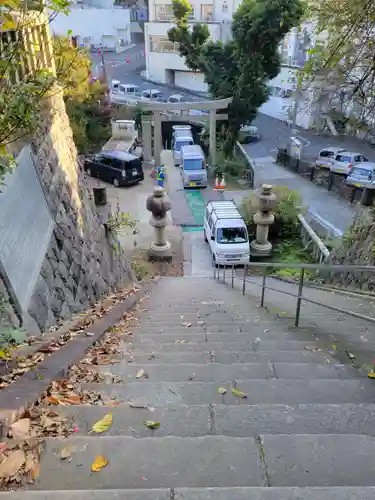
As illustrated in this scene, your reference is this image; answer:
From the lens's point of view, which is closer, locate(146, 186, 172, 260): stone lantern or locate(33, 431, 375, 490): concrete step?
locate(33, 431, 375, 490): concrete step

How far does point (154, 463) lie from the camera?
1918 mm

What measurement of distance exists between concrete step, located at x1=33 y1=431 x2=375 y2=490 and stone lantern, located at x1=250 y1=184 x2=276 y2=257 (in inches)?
469

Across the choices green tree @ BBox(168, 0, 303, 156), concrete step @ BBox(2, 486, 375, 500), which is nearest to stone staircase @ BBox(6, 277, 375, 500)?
concrete step @ BBox(2, 486, 375, 500)

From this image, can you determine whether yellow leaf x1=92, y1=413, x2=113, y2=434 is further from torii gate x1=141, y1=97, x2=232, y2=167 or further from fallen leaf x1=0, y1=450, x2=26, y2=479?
torii gate x1=141, y1=97, x2=232, y2=167

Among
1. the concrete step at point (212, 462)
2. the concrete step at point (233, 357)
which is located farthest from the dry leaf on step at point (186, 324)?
the concrete step at point (212, 462)

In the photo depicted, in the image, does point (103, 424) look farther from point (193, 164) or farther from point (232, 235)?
point (193, 164)

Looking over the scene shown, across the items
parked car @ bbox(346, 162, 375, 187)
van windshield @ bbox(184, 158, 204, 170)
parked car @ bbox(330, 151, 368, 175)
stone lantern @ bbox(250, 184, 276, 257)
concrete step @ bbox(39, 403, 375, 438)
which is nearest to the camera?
concrete step @ bbox(39, 403, 375, 438)

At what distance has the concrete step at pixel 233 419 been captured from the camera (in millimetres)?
2305

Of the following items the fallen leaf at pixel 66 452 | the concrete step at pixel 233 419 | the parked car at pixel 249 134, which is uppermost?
the fallen leaf at pixel 66 452

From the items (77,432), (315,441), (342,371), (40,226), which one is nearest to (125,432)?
(77,432)

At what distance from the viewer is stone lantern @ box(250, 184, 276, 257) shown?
1367 centimetres

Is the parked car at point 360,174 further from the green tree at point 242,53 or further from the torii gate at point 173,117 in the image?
the torii gate at point 173,117

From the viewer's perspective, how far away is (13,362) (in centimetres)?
316

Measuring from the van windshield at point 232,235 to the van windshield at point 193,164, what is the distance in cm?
818
